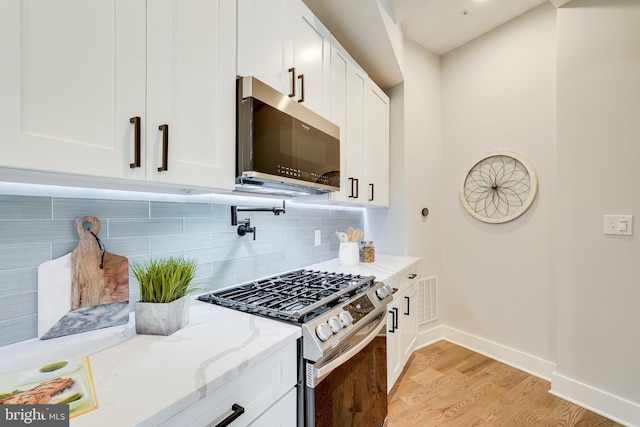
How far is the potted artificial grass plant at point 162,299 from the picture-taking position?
3.03ft

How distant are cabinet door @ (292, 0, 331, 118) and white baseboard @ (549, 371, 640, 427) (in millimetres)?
2502

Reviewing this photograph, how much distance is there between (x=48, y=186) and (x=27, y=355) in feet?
1.66

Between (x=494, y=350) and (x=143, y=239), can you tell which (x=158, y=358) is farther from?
(x=494, y=350)

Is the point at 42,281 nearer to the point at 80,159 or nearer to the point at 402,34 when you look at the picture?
the point at 80,159

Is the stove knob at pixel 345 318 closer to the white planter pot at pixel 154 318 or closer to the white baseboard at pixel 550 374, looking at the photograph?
the white planter pot at pixel 154 318

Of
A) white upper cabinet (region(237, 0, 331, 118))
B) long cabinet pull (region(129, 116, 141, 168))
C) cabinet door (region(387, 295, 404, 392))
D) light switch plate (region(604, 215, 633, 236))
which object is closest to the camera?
long cabinet pull (region(129, 116, 141, 168))

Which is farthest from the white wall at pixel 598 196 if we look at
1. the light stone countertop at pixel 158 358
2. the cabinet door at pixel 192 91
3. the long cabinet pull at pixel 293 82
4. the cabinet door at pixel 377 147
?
the cabinet door at pixel 192 91

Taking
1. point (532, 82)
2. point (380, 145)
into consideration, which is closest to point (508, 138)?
point (532, 82)

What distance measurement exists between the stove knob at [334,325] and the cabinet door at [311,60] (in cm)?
106

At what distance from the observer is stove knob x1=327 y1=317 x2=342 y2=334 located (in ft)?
3.52

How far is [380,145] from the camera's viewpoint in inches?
98.2

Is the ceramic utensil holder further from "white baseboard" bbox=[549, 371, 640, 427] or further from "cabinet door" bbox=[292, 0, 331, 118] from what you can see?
"white baseboard" bbox=[549, 371, 640, 427]

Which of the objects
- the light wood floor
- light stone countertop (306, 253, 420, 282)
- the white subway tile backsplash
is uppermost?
the white subway tile backsplash

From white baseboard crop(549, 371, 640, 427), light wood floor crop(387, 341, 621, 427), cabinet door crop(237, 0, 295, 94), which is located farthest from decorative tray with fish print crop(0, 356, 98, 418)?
white baseboard crop(549, 371, 640, 427)
